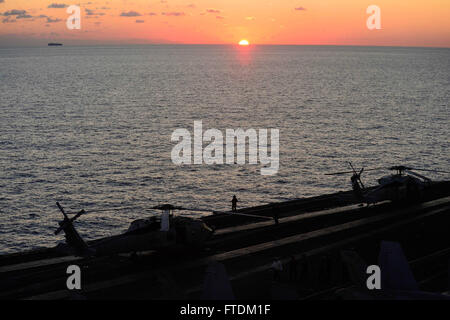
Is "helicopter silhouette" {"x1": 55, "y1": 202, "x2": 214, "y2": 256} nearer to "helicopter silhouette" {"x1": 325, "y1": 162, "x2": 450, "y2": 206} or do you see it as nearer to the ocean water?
"helicopter silhouette" {"x1": 325, "y1": 162, "x2": 450, "y2": 206}

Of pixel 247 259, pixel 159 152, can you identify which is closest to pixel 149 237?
pixel 247 259

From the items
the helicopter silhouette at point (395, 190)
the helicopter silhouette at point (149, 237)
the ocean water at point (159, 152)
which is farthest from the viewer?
the ocean water at point (159, 152)

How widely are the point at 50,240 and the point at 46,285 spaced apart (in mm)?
24130

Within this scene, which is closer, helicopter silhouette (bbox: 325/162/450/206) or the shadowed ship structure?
the shadowed ship structure

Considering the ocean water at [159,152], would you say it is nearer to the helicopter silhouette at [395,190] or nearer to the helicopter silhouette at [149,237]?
the helicopter silhouette at [395,190]

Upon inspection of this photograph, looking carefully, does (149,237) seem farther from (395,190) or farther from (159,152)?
(159,152)

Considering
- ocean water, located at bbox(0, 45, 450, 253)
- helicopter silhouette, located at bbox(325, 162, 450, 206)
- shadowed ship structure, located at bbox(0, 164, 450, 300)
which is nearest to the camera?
shadowed ship structure, located at bbox(0, 164, 450, 300)

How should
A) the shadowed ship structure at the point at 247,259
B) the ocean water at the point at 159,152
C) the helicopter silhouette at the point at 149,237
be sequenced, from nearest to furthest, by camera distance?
the shadowed ship structure at the point at 247,259, the helicopter silhouette at the point at 149,237, the ocean water at the point at 159,152

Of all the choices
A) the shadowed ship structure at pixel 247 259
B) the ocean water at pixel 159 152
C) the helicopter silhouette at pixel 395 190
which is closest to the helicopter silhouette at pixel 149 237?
the shadowed ship structure at pixel 247 259

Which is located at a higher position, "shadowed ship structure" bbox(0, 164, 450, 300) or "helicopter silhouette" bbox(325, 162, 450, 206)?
"helicopter silhouette" bbox(325, 162, 450, 206)

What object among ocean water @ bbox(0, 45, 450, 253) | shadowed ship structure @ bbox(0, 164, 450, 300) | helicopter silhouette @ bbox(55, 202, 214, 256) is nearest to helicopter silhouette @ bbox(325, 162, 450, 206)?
shadowed ship structure @ bbox(0, 164, 450, 300)

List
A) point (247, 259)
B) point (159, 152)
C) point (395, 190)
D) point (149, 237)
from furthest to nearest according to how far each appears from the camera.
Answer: point (159, 152) < point (395, 190) < point (247, 259) < point (149, 237)
